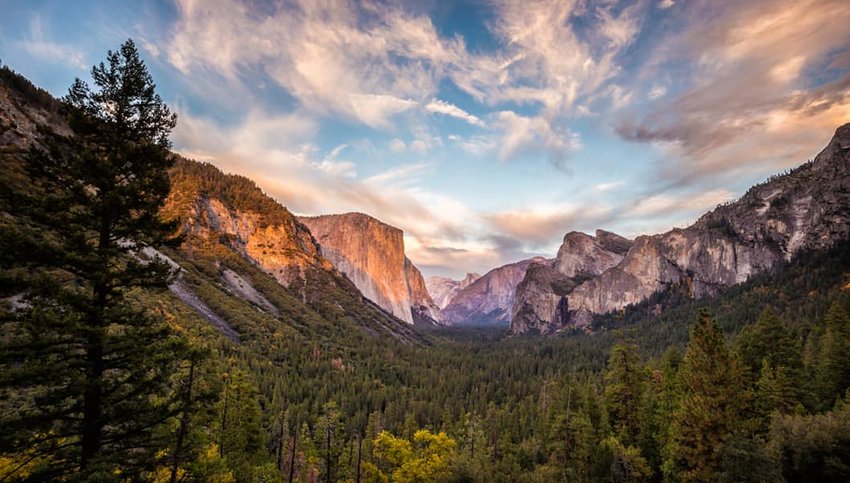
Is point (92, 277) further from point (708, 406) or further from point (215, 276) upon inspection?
point (215, 276)

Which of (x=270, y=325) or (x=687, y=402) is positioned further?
(x=270, y=325)

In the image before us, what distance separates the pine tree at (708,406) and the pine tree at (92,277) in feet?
105

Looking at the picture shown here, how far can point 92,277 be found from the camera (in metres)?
11.2

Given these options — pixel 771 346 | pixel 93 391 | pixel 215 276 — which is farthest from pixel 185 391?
pixel 215 276

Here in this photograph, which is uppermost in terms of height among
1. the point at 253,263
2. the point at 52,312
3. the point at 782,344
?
the point at 253,263

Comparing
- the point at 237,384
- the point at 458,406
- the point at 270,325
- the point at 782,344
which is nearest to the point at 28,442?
the point at 237,384

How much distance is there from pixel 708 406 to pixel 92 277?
3486cm

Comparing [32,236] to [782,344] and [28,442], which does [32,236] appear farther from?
[782,344]

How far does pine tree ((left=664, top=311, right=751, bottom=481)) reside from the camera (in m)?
26.2

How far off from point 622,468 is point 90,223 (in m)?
45.2

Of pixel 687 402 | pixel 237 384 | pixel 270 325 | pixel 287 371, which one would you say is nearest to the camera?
pixel 687 402

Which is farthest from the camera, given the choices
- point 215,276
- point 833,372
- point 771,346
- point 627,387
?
point 215,276

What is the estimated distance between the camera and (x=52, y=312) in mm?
10422

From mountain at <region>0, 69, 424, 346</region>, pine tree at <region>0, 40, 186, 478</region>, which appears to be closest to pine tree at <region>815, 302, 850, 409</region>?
pine tree at <region>0, 40, 186, 478</region>
